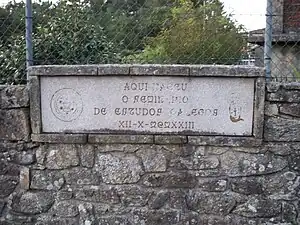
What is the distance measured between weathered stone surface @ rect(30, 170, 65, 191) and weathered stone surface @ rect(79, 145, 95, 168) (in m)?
0.24

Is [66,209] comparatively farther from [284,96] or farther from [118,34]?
[284,96]

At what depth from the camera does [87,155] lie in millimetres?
4285

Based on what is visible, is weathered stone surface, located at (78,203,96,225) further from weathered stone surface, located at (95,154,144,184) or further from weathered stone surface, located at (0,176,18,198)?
weathered stone surface, located at (0,176,18,198)

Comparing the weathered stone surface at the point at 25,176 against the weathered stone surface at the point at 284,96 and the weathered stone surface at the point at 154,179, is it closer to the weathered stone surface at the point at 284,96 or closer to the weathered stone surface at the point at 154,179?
the weathered stone surface at the point at 154,179

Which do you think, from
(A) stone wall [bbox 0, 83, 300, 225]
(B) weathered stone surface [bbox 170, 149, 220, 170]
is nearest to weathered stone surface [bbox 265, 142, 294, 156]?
(A) stone wall [bbox 0, 83, 300, 225]

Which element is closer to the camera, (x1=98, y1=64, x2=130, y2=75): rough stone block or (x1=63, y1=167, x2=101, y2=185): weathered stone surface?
(x1=98, y1=64, x2=130, y2=75): rough stone block

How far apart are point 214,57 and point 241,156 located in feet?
3.36

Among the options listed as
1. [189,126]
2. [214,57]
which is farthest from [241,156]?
[214,57]

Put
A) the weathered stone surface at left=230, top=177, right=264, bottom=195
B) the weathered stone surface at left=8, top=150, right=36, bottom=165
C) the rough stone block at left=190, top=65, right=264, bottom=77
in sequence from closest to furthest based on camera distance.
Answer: the rough stone block at left=190, top=65, right=264, bottom=77 → the weathered stone surface at left=230, top=177, right=264, bottom=195 → the weathered stone surface at left=8, top=150, right=36, bottom=165

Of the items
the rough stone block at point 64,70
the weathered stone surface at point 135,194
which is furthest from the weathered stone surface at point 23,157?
the weathered stone surface at point 135,194

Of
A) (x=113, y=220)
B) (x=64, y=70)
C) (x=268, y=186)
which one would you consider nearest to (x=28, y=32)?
(x=64, y=70)

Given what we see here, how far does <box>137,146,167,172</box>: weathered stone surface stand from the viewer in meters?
4.24

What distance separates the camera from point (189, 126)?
13.9 feet

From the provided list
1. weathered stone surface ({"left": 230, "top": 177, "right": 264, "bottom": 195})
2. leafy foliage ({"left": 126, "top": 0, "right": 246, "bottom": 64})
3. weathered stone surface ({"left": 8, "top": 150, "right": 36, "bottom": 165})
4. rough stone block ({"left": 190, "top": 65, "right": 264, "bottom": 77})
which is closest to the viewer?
rough stone block ({"left": 190, "top": 65, "right": 264, "bottom": 77})
